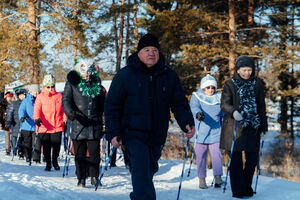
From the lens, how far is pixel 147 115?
3512 millimetres

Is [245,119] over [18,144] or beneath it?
over

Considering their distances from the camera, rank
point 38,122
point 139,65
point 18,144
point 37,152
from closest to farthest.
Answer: point 139,65
point 38,122
point 37,152
point 18,144

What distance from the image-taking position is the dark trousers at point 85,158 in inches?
220

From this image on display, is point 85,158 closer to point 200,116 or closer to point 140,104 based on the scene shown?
point 200,116

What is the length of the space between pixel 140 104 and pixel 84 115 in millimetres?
2264

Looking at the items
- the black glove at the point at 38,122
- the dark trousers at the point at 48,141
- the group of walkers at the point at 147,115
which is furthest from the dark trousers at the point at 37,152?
the black glove at the point at 38,122

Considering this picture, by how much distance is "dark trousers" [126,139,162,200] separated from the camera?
3.35 m

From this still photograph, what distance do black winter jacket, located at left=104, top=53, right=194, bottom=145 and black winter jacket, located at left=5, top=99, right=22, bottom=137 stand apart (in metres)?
8.06

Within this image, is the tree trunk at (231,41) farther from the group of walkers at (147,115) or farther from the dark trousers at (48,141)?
the dark trousers at (48,141)

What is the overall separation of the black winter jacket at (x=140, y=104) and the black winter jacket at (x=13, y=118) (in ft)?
26.4

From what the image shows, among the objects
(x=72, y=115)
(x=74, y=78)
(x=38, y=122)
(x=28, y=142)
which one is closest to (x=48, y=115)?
(x=38, y=122)

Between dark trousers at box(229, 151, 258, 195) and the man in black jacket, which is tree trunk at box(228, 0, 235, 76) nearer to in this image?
dark trousers at box(229, 151, 258, 195)

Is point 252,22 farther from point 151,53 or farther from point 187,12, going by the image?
point 151,53

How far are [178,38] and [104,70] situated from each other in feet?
33.4
